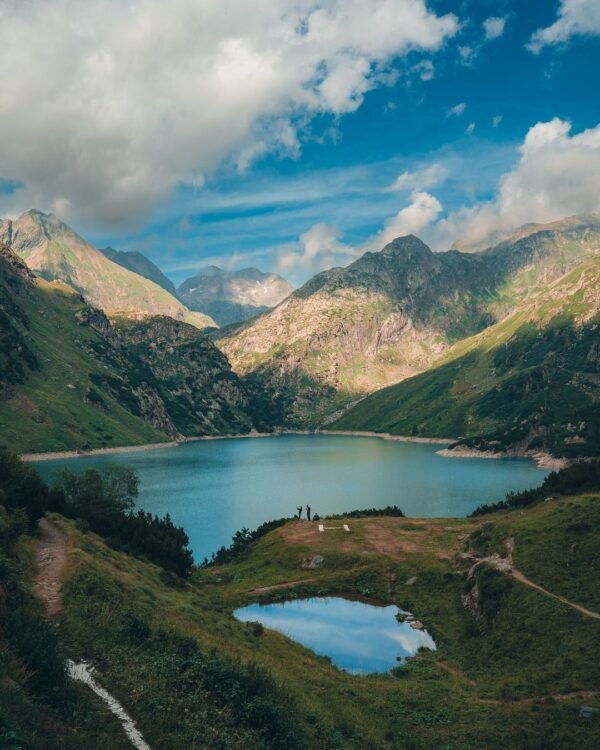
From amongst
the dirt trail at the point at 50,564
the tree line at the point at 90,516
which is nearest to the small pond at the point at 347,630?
the tree line at the point at 90,516

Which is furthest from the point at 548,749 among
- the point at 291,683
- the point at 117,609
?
the point at 117,609

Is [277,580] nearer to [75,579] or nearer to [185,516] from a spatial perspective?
[75,579]

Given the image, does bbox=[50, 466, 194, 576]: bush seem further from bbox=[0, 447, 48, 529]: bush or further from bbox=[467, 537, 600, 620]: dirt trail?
bbox=[467, 537, 600, 620]: dirt trail

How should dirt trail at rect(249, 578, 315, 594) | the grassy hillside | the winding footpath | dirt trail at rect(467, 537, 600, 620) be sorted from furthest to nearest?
dirt trail at rect(249, 578, 315, 594) < dirt trail at rect(467, 537, 600, 620) < the grassy hillside < the winding footpath

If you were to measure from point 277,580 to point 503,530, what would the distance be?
31820mm

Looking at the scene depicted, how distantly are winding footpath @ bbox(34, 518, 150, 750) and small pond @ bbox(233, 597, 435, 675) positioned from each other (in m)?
23.8

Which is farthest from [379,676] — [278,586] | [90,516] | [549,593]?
[90,516]

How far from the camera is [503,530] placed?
7188 centimetres

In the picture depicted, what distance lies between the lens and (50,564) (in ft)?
131

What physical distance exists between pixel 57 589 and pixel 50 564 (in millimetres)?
5866

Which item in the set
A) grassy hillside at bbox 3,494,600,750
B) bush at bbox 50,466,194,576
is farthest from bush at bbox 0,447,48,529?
bush at bbox 50,466,194,576

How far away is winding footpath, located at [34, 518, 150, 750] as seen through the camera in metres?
20.3

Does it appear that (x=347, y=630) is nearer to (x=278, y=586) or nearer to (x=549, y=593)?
(x=278, y=586)

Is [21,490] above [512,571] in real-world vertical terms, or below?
above
